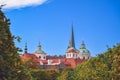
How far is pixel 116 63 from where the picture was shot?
2553 centimetres

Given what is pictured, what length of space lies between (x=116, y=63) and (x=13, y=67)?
13.2 meters

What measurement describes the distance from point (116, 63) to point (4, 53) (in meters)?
13.4

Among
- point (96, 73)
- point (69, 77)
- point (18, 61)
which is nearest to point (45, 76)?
point (69, 77)

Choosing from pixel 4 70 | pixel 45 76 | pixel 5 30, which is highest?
pixel 45 76

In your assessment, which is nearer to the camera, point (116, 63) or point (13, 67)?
point (13, 67)

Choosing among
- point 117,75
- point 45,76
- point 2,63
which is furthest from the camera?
point 45,76

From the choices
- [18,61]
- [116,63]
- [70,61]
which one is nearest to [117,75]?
[116,63]

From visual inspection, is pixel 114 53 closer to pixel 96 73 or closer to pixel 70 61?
pixel 96 73

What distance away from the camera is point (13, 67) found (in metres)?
13.1

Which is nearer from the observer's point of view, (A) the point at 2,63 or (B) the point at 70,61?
(A) the point at 2,63

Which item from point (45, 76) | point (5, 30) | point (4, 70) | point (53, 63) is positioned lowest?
point (4, 70)

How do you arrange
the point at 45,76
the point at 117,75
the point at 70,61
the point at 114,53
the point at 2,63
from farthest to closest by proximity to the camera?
the point at 70,61, the point at 45,76, the point at 114,53, the point at 117,75, the point at 2,63

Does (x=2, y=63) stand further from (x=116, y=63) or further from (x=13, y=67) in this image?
(x=116, y=63)

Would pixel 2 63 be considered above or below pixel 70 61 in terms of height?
below
